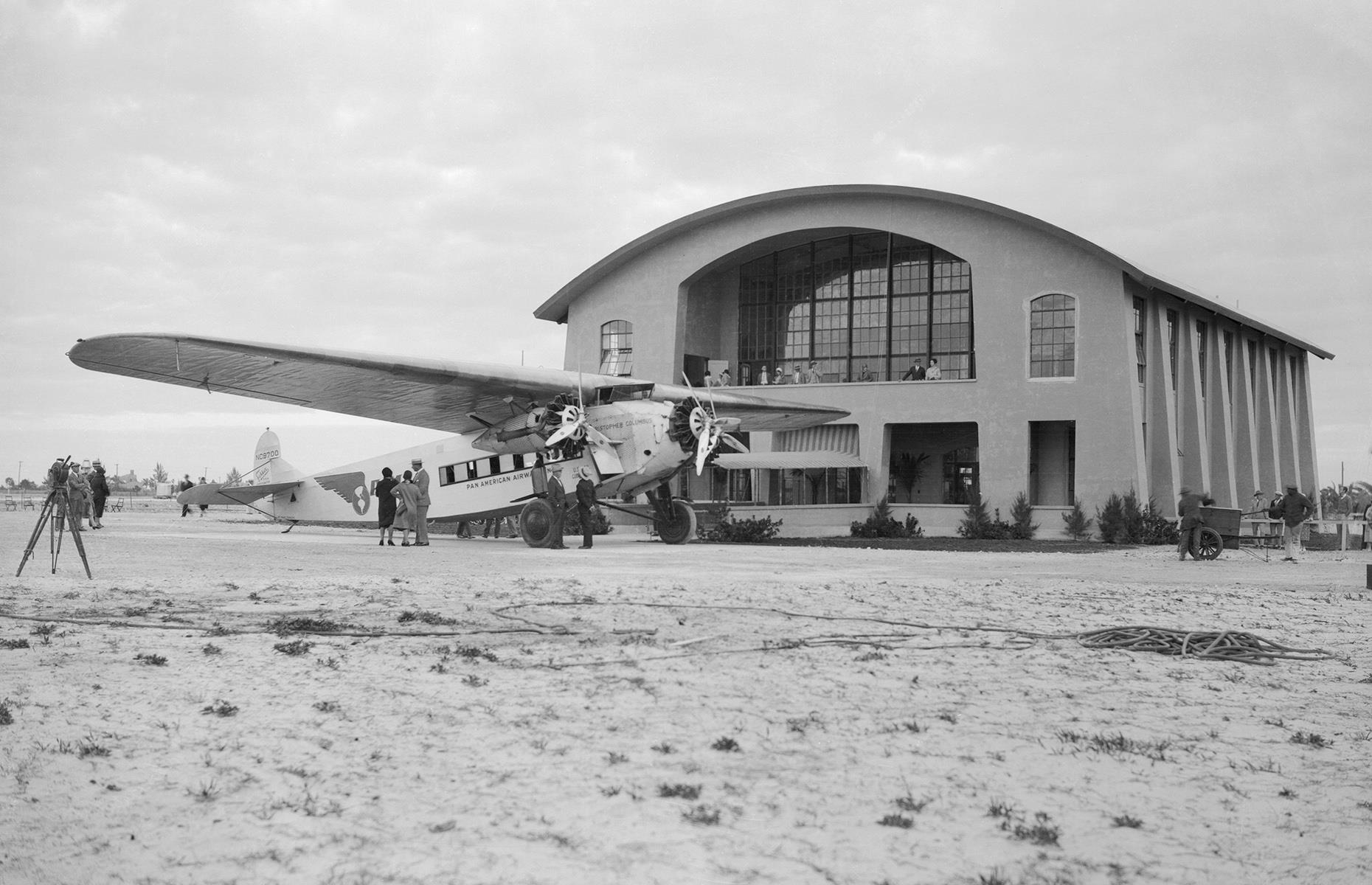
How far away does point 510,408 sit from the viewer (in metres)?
25.9

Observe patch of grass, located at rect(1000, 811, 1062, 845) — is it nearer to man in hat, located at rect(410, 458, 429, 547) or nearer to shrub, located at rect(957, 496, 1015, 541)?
man in hat, located at rect(410, 458, 429, 547)

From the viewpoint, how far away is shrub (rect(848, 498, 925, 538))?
36219 millimetres

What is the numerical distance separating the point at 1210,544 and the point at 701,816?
916 inches

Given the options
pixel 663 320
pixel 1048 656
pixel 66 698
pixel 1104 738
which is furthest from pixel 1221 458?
pixel 66 698

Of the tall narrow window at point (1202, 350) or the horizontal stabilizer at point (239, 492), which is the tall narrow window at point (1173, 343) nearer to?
the tall narrow window at point (1202, 350)

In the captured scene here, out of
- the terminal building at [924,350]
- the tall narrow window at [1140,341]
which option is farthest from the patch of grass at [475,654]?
the tall narrow window at [1140,341]

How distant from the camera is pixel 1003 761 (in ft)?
19.7

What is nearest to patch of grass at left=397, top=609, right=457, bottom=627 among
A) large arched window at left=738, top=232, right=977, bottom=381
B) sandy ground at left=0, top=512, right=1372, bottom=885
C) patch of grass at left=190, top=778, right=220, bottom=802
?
sandy ground at left=0, top=512, right=1372, bottom=885

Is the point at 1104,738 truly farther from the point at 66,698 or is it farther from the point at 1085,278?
the point at 1085,278

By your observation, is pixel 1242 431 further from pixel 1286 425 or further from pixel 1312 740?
pixel 1312 740

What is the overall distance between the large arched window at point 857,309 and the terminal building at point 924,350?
68 mm

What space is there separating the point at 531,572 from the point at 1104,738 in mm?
11273

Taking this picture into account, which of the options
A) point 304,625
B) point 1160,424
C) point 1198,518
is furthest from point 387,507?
point 1160,424

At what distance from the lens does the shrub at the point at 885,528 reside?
36219mm
